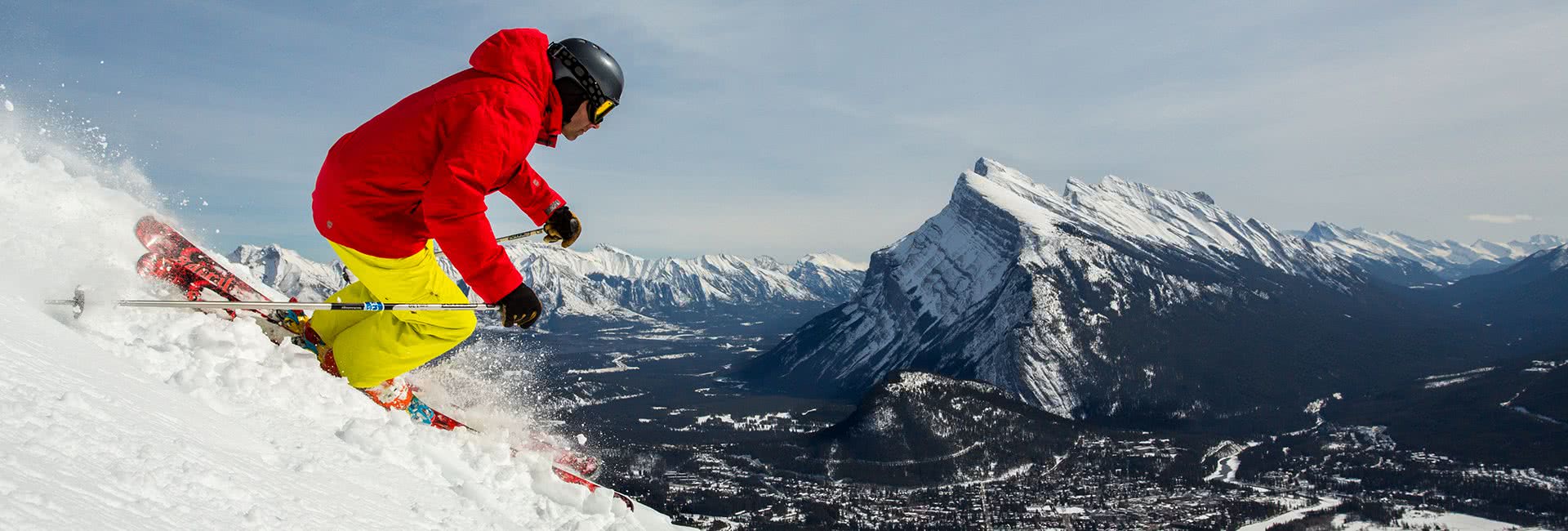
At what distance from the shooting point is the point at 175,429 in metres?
4.82

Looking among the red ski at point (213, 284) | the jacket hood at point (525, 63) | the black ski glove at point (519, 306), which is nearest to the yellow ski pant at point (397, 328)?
the red ski at point (213, 284)

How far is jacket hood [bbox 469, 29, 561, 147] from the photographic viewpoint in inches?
244

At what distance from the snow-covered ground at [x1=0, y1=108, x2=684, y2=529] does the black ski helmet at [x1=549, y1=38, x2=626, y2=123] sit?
3.22m

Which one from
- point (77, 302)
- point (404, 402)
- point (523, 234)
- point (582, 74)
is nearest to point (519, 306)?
point (582, 74)

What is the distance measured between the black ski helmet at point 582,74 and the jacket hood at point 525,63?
87 millimetres

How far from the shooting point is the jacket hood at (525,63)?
244 inches

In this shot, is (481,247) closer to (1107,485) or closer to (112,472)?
(112,472)

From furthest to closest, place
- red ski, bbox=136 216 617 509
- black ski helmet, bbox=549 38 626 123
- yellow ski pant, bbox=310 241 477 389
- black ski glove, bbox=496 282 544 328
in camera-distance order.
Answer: red ski, bbox=136 216 617 509 → yellow ski pant, bbox=310 241 477 389 → black ski helmet, bbox=549 38 626 123 → black ski glove, bbox=496 282 544 328

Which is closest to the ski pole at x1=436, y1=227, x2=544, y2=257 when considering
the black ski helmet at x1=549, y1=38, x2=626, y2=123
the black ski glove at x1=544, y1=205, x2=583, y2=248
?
the black ski glove at x1=544, y1=205, x2=583, y2=248

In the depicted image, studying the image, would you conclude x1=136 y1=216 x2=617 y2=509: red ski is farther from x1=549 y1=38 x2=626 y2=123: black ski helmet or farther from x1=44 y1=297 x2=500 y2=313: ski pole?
x1=549 y1=38 x2=626 y2=123: black ski helmet

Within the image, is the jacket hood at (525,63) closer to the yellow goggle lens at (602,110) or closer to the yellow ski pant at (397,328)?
the yellow goggle lens at (602,110)

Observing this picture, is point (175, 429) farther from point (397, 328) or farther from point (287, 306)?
point (397, 328)

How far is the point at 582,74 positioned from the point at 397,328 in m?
3.48

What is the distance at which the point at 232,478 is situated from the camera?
14.6 ft
